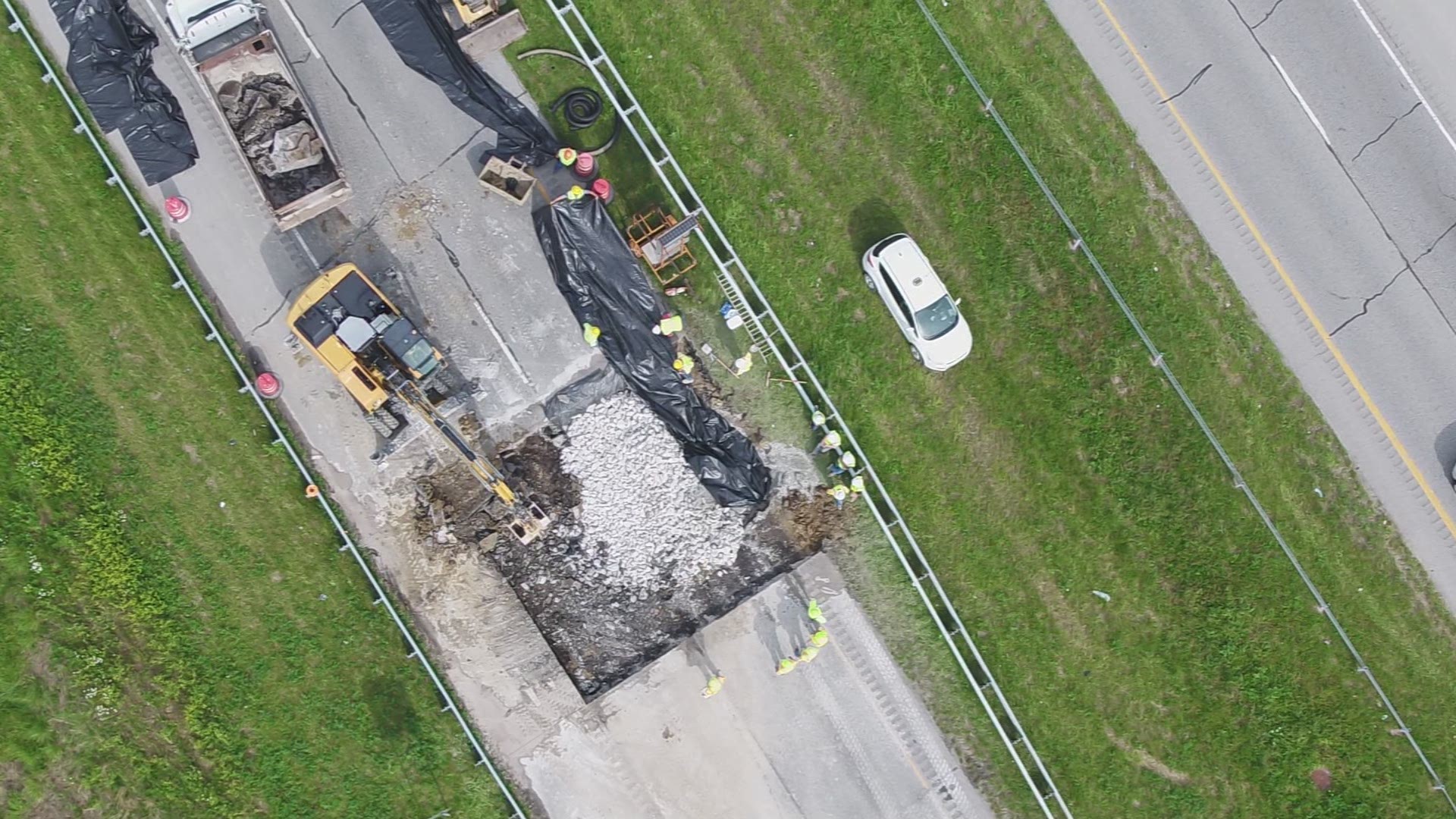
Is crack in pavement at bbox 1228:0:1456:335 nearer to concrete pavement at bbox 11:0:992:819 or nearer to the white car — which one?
the white car

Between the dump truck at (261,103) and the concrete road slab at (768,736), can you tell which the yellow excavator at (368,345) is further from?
the concrete road slab at (768,736)

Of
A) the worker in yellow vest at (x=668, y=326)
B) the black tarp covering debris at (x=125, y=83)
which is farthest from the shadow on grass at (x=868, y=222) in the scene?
the black tarp covering debris at (x=125, y=83)

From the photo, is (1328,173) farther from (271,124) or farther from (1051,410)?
(271,124)

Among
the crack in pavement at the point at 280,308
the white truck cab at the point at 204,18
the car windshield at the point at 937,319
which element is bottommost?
the car windshield at the point at 937,319

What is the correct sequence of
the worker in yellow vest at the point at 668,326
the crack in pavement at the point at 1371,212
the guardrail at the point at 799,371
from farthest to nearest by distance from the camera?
the crack in pavement at the point at 1371,212, the guardrail at the point at 799,371, the worker in yellow vest at the point at 668,326

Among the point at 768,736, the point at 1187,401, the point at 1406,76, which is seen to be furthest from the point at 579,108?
the point at 1406,76
